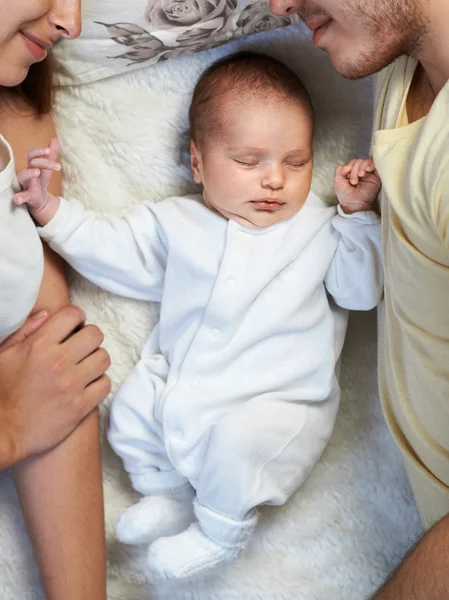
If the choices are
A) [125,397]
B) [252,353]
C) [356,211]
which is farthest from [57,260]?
[356,211]

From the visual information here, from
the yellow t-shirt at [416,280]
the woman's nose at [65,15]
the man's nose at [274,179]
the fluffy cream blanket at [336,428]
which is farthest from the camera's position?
the fluffy cream blanket at [336,428]

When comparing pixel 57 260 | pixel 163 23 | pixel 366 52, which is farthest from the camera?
pixel 57 260

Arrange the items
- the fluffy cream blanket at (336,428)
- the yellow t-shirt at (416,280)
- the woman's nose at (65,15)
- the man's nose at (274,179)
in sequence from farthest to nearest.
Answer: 1. the fluffy cream blanket at (336,428)
2. the man's nose at (274,179)
3. the woman's nose at (65,15)
4. the yellow t-shirt at (416,280)

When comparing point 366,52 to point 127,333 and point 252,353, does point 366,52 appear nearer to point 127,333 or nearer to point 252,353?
point 252,353

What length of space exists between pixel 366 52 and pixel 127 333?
702mm

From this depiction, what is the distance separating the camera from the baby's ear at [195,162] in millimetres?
1506

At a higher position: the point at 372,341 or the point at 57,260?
the point at 57,260

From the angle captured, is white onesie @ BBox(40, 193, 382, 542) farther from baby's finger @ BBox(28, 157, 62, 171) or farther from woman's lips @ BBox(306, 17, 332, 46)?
woman's lips @ BBox(306, 17, 332, 46)

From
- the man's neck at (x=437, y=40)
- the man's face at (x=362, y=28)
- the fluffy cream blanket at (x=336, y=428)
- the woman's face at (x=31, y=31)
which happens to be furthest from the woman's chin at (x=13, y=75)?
the man's neck at (x=437, y=40)

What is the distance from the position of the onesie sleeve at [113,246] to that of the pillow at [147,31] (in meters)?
0.26

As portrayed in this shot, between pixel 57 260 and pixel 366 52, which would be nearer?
pixel 366 52

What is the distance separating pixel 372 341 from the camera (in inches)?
64.2

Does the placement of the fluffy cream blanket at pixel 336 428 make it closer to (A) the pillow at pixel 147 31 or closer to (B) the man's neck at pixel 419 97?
(A) the pillow at pixel 147 31

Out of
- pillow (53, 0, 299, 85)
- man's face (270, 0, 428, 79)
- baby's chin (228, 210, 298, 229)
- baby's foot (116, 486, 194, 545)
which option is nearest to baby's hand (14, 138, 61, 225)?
pillow (53, 0, 299, 85)
